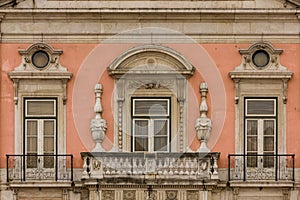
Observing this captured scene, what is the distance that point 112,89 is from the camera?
3584 centimetres

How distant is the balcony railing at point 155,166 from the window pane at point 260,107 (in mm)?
1755

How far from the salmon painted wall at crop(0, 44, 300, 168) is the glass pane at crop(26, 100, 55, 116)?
17.6 inches

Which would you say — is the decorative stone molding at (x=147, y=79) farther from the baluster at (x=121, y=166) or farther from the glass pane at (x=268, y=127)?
the glass pane at (x=268, y=127)

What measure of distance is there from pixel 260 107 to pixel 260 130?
1.99ft

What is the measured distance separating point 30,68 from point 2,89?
927 millimetres

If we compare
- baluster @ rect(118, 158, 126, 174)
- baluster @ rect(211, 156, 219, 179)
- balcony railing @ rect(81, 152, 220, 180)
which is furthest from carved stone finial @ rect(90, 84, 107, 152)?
baluster @ rect(211, 156, 219, 179)

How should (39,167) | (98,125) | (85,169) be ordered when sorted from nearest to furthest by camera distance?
(85,169)
(98,125)
(39,167)

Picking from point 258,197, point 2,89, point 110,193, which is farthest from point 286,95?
point 2,89

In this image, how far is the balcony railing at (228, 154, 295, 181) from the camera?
35469 mm

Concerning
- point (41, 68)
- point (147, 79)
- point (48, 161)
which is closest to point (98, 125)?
point (48, 161)

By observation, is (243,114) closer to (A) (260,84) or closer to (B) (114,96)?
(A) (260,84)

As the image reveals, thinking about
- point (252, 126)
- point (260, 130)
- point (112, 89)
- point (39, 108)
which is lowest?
point (260, 130)

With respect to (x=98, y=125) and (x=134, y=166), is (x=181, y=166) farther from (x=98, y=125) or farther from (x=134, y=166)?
(x=98, y=125)

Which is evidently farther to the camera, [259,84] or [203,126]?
[259,84]
